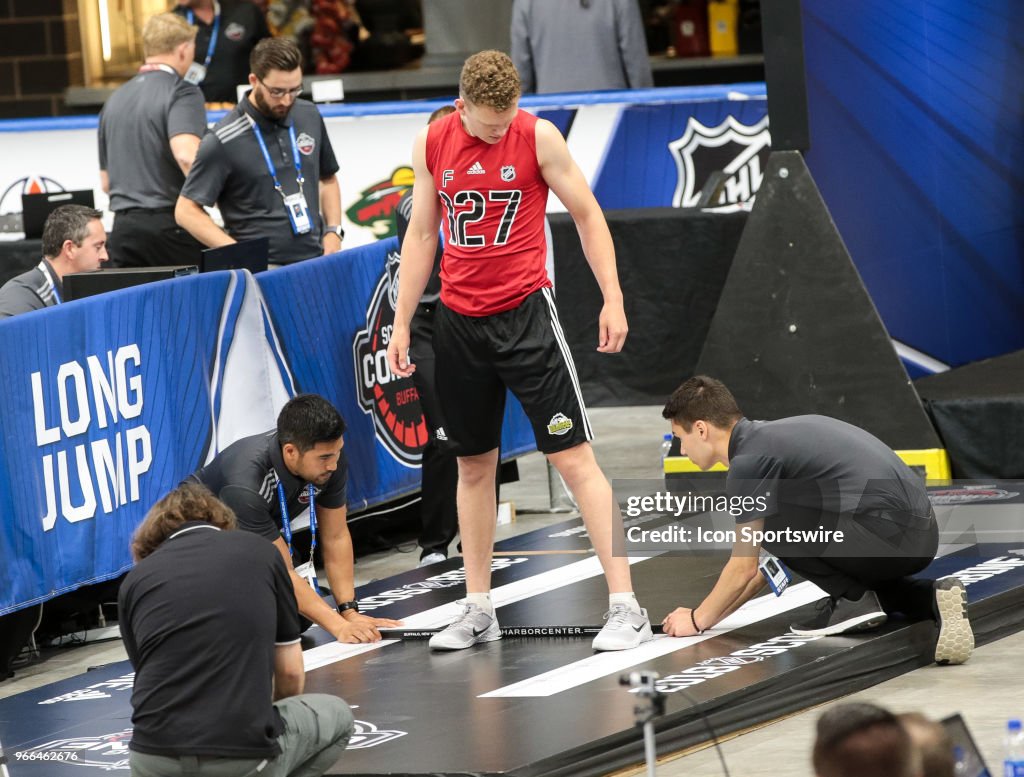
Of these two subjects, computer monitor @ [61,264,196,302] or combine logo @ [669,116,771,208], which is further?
combine logo @ [669,116,771,208]

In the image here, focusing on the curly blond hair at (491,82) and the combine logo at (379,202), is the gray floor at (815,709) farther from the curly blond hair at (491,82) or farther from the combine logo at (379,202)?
the combine logo at (379,202)

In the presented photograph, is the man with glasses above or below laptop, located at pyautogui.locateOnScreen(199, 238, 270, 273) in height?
above

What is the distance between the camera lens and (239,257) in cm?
822

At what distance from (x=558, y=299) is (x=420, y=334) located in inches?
144

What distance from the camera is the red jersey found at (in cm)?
632

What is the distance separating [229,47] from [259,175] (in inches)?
247

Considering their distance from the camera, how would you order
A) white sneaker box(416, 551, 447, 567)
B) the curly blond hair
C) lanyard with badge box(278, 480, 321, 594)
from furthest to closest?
white sneaker box(416, 551, 447, 567)
lanyard with badge box(278, 480, 321, 594)
the curly blond hair

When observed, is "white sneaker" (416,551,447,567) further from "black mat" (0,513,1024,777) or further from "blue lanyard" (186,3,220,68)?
"blue lanyard" (186,3,220,68)

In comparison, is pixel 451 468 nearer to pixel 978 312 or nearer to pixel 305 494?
pixel 305 494

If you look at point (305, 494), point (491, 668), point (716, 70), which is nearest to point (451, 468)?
point (305, 494)

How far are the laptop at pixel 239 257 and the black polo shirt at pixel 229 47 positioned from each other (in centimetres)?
661

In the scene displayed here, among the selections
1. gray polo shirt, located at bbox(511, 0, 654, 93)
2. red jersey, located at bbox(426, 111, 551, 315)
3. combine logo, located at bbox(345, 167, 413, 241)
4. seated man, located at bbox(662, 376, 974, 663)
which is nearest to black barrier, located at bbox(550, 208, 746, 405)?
combine logo, located at bbox(345, 167, 413, 241)

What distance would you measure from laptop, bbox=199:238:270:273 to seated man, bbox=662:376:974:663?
96.9 inches

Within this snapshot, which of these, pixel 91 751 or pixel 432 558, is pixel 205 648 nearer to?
pixel 91 751
